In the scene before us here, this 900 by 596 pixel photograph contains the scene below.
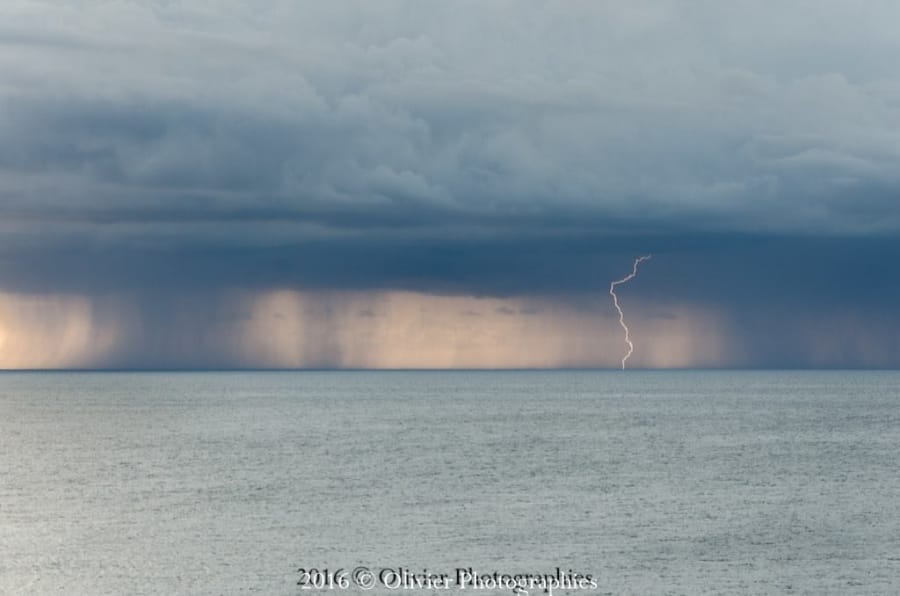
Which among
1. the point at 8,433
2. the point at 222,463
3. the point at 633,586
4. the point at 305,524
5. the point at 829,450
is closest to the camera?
the point at 633,586

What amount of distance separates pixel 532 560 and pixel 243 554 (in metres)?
18.1

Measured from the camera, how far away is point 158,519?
290ft

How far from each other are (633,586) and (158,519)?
39502mm

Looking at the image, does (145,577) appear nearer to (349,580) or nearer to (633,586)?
(349,580)

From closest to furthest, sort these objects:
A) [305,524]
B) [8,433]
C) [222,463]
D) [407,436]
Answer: [305,524], [222,463], [407,436], [8,433]

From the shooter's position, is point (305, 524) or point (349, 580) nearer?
point (349, 580)

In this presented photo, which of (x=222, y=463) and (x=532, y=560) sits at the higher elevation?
(x=222, y=463)

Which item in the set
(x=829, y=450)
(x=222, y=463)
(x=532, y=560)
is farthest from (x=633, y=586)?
(x=829, y=450)

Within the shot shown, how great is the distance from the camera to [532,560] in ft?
235

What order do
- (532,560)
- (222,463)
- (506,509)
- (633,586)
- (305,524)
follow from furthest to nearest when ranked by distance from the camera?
(222,463) → (506,509) → (305,524) → (532,560) → (633,586)

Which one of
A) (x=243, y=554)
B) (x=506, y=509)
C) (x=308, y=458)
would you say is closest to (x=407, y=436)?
(x=308, y=458)

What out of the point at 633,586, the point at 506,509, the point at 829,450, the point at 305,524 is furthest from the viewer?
the point at 829,450

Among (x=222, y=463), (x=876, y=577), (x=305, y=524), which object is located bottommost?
(x=876, y=577)

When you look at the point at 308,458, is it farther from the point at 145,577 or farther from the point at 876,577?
the point at 876,577
